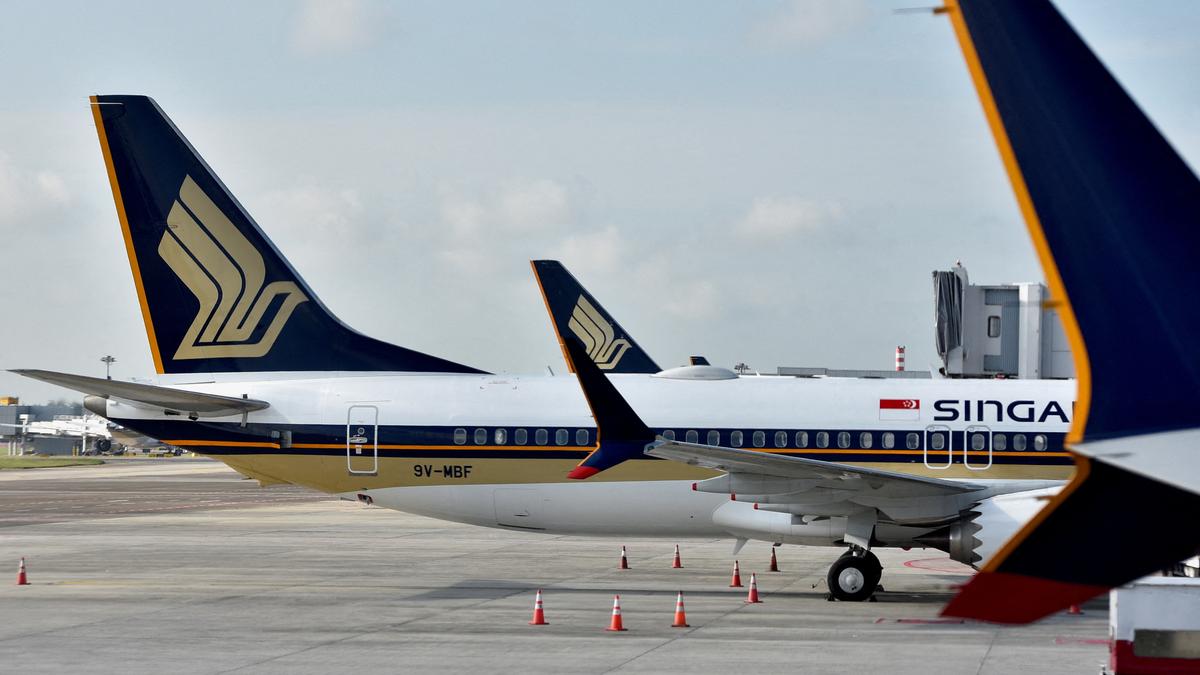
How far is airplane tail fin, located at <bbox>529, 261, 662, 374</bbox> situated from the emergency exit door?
19.5 m

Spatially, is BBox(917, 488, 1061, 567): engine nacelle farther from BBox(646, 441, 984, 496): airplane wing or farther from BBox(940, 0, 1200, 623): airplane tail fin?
BBox(940, 0, 1200, 623): airplane tail fin

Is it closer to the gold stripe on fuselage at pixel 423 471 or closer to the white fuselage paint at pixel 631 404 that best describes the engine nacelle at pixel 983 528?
the white fuselage paint at pixel 631 404

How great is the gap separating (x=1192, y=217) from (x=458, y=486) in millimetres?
16157

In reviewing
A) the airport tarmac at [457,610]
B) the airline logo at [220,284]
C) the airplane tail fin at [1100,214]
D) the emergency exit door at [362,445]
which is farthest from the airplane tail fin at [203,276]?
the airplane tail fin at [1100,214]

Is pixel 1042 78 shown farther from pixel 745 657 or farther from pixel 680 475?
pixel 680 475

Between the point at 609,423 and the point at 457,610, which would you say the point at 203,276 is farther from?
the point at 609,423

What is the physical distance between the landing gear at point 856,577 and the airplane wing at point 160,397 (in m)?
9.10

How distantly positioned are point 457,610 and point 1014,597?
1444cm

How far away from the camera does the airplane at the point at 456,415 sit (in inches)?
798

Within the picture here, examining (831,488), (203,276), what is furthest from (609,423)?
(203,276)

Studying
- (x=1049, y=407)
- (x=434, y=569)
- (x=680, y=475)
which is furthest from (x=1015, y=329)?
(x=434, y=569)

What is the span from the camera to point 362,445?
68.9ft

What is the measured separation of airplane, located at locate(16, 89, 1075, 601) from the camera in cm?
2028

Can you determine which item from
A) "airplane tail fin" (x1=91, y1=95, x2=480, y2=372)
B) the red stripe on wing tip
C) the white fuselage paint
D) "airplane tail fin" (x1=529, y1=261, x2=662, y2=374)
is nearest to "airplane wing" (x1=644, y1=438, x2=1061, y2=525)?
the white fuselage paint
